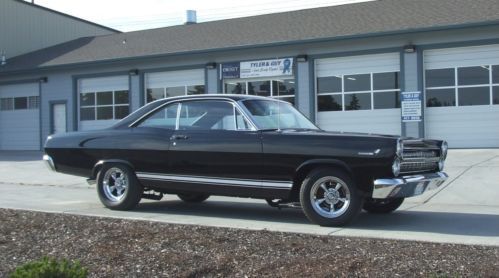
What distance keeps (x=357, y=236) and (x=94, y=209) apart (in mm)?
4358

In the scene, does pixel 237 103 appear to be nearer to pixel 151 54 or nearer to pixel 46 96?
pixel 151 54

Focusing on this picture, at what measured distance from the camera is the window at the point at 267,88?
75.6 feet

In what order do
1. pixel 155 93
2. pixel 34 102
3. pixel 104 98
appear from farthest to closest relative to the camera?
pixel 34 102 → pixel 104 98 → pixel 155 93

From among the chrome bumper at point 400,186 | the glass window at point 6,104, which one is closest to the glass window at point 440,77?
the chrome bumper at point 400,186

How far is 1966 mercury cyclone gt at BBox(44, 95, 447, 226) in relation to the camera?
717cm

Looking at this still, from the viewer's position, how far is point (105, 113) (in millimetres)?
27609

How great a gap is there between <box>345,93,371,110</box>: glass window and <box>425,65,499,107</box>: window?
2.13 m

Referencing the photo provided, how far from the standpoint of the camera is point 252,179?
7.77 metres

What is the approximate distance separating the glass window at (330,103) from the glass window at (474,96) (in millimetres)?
4285

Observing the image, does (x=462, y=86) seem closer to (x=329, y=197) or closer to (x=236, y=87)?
(x=236, y=87)

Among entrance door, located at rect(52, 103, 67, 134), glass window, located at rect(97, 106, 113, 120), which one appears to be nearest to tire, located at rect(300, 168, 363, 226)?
glass window, located at rect(97, 106, 113, 120)

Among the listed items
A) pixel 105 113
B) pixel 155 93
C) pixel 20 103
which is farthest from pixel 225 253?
pixel 20 103

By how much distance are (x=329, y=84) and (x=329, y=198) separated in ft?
50.3

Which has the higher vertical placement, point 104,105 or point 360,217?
point 104,105
